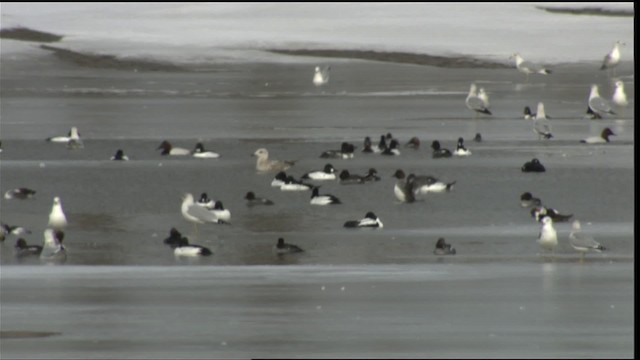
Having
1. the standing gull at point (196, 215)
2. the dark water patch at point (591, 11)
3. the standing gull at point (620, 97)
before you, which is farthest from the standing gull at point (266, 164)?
the dark water patch at point (591, 11)

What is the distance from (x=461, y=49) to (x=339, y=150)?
62.9 ft

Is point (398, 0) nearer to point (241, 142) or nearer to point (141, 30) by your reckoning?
point (141, 30)

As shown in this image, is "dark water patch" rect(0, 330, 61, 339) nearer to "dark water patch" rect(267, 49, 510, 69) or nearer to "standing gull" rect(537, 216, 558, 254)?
"standing gull" rect(537, 216, 558, 254)

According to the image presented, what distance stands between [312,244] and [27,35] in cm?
2849

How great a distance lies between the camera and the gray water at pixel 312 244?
27.7 ft

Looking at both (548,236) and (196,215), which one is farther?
(196,215)

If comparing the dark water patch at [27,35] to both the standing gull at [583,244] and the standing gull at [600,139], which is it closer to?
the standing gull at [600,139]

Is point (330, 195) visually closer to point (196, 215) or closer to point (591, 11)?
point (196, 215)

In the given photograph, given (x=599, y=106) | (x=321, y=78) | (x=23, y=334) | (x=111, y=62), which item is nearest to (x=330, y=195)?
(x=23, y=334)

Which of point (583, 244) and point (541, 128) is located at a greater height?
point (583, 244)

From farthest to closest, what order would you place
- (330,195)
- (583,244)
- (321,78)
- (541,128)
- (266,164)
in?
(321,78) → (541,128) → (266,164) → (330,195) → (583,244)

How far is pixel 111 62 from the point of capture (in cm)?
3581

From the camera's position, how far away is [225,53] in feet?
125

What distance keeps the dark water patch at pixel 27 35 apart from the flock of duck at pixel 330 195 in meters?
16.2
